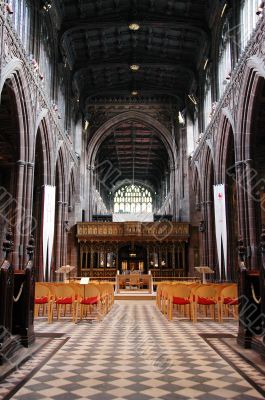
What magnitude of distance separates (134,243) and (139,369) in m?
22.0

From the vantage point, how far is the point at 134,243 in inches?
1093

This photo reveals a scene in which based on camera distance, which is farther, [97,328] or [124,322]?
[124,322]

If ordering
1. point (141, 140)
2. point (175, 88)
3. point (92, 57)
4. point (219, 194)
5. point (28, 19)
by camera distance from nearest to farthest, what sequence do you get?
point (28, 19), point (219, 194), point (92, 57), point (175, 88), point (141, 140)

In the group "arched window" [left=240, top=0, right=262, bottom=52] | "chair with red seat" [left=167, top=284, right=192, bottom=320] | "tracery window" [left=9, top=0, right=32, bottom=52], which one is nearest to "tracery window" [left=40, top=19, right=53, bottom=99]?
"tracery window" [left=9, top=0, right=32, bottom=52]

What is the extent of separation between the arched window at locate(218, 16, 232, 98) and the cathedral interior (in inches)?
5.9

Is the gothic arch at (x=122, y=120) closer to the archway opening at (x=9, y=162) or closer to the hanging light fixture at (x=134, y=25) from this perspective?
the archway opening at (x=9, y=162)

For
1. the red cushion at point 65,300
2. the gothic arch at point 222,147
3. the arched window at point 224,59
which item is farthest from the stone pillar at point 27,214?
the arched window at point 224,59

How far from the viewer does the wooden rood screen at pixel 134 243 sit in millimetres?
27234

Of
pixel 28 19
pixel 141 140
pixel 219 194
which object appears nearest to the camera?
pixel 28 19

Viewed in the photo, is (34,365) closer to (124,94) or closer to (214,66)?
(214,66)

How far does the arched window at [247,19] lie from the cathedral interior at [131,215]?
12cm

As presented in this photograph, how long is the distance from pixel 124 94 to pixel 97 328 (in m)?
23.8

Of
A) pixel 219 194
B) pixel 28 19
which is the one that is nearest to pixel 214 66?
pixel 219 194

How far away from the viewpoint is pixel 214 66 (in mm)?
21516
